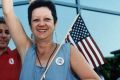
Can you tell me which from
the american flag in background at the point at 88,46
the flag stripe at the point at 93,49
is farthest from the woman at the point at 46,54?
the flag stripe at the point at 93,49

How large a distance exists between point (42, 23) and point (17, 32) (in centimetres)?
27

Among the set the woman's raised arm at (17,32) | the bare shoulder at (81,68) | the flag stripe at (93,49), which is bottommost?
the flag stripe at (93,49)

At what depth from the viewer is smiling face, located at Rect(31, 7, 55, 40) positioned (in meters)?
2.09

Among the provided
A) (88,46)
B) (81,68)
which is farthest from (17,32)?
(88,46)

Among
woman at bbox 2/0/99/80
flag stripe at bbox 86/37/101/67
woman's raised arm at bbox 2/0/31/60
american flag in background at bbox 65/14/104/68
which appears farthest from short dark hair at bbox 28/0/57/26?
flag stripe at bbox 86/37/101/67

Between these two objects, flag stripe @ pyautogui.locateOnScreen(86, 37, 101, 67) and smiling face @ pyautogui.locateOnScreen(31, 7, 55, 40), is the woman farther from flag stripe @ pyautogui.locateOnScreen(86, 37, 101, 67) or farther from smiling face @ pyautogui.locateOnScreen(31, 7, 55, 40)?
flag stripe @ pyautogui.locateOnScreen(86, 37, 101, 67)

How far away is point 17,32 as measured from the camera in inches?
90.7

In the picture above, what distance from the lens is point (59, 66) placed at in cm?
208

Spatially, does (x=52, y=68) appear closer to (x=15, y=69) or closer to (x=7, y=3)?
(x=7, y=3)

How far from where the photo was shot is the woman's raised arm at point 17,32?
226 cm

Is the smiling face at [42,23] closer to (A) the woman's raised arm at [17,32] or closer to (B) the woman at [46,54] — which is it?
(B) the woman at [46,54]

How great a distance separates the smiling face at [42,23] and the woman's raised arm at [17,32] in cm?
16

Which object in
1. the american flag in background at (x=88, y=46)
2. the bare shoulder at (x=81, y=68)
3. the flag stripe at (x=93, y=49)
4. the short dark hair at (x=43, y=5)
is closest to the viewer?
the bare shoulder at (x=81, y=68)

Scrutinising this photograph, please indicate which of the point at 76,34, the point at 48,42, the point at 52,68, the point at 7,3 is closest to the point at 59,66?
the point at 52,68
